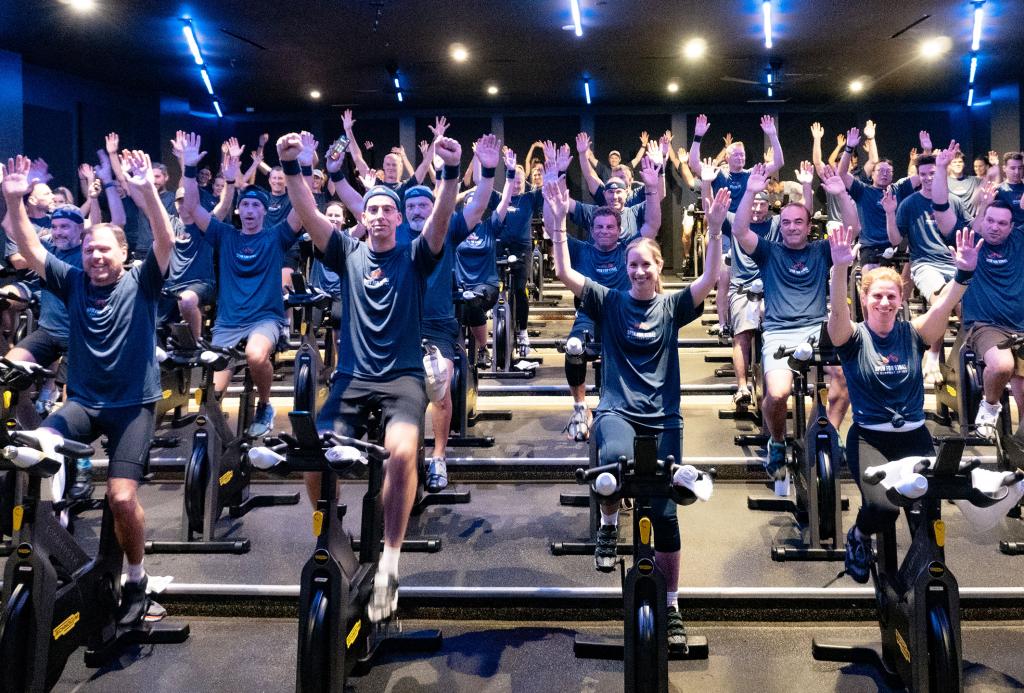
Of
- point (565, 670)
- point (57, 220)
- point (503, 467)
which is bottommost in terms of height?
point (565, 670)

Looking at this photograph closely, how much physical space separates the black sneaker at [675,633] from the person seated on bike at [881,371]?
0.71 meters

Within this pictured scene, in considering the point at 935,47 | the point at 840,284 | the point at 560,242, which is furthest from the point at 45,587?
the point at 935,47

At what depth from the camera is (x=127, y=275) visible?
3.55 meters

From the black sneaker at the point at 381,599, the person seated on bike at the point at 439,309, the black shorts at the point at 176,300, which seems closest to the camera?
the black sneaker at the point at 381,599

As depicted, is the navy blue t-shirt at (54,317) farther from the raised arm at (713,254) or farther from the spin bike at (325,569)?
the raised arm at (713,254)

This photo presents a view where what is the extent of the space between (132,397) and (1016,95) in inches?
560

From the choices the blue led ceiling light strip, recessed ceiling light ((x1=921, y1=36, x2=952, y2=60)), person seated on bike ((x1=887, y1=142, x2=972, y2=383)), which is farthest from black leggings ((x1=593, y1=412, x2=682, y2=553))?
recessed ceiling light ((x1=921, y1=36, x2=952, y2=60))

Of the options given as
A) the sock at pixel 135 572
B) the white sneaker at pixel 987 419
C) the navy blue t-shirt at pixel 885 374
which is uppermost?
the navy blue t-shirt at pixel 885 374

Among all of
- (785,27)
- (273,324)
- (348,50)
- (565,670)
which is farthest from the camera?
(348,50)

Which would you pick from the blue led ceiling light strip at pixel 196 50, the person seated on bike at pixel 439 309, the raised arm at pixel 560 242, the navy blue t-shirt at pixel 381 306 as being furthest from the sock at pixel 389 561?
the blue led ceiling light strip at pixel 196 50

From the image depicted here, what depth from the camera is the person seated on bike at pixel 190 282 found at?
6285mm

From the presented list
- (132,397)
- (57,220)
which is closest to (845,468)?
Result: (132,397)

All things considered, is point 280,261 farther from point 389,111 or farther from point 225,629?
point 389,111

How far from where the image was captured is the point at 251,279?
525cm
